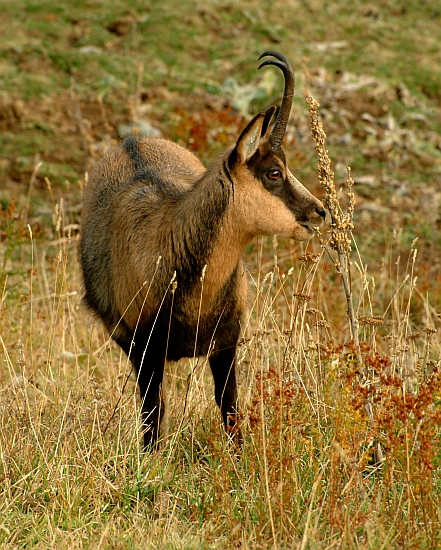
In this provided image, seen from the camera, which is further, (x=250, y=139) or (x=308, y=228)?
(x=308, y=228)

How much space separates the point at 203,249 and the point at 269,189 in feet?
1.85

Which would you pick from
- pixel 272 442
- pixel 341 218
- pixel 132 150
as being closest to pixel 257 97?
pixel 132 150

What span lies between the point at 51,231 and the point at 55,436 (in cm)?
549

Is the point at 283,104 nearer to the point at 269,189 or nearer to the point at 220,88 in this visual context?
the point at 269,189

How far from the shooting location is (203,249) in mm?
5113

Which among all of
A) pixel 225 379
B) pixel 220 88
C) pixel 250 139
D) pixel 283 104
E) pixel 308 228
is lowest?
pixel 225 379

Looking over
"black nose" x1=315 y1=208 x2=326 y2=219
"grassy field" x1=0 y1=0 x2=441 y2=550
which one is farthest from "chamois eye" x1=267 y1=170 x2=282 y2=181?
"grassy field" x1=0 y1=0 x2=441 y2=550

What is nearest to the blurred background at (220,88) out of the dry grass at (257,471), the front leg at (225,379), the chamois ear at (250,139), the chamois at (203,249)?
the chamois at (203,249)

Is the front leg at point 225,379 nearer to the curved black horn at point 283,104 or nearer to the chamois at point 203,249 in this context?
the chamois at point 203,249

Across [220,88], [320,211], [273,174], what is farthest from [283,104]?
[220,88]

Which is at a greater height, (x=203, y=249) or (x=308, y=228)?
(x=308, y=228)

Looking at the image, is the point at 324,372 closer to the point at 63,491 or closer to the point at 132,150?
the point at 63,491

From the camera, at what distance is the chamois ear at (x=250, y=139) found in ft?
16.2

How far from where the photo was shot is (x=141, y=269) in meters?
5.25
